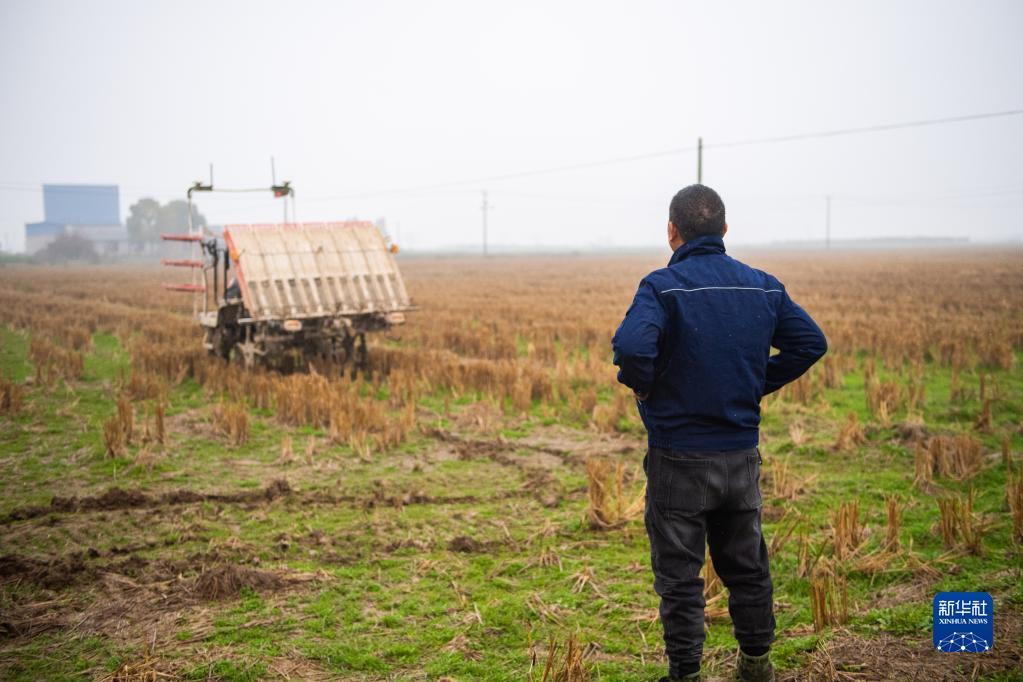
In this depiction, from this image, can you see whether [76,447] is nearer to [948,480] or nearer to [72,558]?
[72,558]

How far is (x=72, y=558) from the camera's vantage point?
219 inches

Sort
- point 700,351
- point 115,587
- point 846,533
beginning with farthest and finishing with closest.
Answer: point 846,533, point 115,587, point 700,351

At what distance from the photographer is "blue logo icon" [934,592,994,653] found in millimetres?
3818

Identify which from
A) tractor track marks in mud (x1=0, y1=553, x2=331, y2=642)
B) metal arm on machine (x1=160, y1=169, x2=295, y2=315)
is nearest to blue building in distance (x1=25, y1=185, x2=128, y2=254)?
metal arm on machine (x1=160, y1=169, x2=295, y2=315)

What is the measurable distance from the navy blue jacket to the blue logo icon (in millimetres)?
1559

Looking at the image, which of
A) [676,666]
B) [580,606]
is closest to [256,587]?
[580,606]

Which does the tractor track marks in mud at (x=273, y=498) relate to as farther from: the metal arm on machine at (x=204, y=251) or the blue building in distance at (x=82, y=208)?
the blue building in distance at (x=82, y=208)

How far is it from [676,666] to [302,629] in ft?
7.70

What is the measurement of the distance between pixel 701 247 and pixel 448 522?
3803 millimetres

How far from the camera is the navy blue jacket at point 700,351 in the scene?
332 cm

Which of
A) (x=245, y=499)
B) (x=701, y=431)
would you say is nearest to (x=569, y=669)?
(x=701, y=431)

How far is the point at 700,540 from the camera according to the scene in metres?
3.39

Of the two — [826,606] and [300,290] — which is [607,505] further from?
[300,290]

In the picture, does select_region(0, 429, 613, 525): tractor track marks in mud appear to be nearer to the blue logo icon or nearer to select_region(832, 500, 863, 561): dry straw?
select_region(832, 500, 863, 561): dry straw
